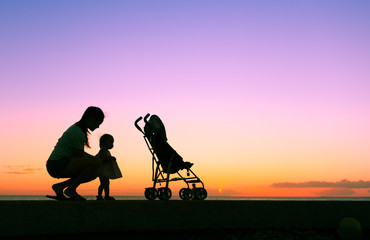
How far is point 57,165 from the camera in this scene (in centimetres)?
546

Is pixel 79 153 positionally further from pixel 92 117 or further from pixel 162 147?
pixel 162 147

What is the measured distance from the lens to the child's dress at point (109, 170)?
6.36 m

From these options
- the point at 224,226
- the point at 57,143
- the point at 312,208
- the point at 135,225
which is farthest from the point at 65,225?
the point at 312,208

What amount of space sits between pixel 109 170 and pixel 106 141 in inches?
20.3

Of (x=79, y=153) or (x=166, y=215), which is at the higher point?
(x=79, y=153)

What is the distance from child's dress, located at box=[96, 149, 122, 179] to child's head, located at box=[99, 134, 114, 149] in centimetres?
22

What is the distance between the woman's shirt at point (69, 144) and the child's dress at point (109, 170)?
2.84ft

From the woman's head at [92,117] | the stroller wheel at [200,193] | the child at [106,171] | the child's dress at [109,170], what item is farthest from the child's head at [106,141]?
the stroller wheel at [200,193]

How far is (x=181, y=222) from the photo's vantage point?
541cm

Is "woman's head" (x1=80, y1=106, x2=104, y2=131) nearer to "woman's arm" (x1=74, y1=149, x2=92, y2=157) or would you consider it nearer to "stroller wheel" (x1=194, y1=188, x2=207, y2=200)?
"woman's arm" (x1=74, y1=149, x2=92, y2=157)

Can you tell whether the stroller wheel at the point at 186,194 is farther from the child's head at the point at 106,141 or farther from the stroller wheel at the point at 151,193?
Result: the child's head at the point at 106,141

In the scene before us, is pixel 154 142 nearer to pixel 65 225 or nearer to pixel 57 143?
pixel 57 143

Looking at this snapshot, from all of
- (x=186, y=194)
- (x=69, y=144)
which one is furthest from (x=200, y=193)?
(x=69, y=144)

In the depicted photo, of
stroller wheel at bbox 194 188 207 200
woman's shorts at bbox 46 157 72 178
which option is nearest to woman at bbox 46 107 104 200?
woman's shorts at bbox 46 157 72 178
